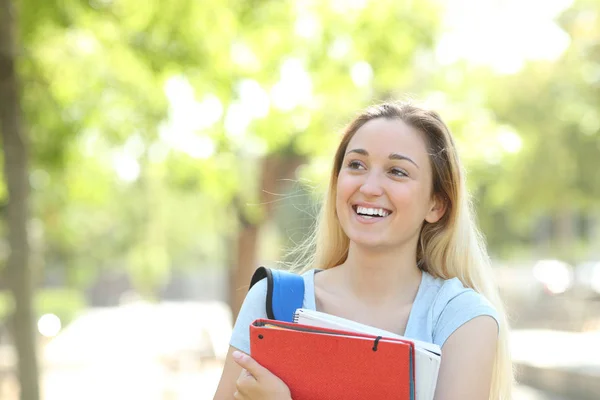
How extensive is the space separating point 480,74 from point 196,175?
162 inches

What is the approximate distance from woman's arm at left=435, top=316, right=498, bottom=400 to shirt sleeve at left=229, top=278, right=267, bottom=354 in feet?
1.46

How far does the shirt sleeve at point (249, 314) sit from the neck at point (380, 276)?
24 centimetres

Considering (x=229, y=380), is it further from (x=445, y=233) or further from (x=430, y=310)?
(x=445, y=233)

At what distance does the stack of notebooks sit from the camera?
6.91ft

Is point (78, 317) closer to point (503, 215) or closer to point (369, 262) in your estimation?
point (503, 215)

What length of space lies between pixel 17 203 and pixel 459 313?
6.75 metres

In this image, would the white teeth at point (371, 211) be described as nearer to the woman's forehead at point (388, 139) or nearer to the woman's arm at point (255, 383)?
the woman's forehead at point (388, 139)

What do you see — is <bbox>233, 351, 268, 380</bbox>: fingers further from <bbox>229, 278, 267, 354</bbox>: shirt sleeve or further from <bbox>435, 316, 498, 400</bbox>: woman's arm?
<bbox>435, 316, 498, 400</bbox>: woman's arm

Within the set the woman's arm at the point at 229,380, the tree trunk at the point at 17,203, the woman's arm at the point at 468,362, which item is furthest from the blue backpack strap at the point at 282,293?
the tree trunk at the point at 17,203

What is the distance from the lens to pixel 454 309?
2336 millimetres

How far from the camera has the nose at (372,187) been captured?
2377 mm

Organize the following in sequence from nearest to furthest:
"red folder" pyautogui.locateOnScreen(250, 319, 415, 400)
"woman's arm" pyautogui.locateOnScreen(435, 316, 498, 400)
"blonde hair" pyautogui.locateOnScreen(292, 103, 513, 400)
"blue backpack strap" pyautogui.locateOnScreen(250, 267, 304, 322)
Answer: "red folder" pyautogui.locateOnScreen(250, 319, 415, 400) → "woman's arm" pyautogui.locateOnScreen(435, 316, 498, 400) → "blue backpack strap" pyautogui.locateOnScreen(250, 267, 304, 322) → "blonde hair" pyautogui.locateOnScreen(292, 103, 513, 400)

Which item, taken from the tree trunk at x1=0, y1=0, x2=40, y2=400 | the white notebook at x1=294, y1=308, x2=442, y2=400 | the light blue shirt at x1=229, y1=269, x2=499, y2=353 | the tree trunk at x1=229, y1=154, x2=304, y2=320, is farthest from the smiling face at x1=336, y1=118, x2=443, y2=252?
the tree trunk at x1=229, y1=154, x2=304, y2=320

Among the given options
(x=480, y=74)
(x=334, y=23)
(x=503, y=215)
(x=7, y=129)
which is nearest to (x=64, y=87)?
(x=7, y=129)
